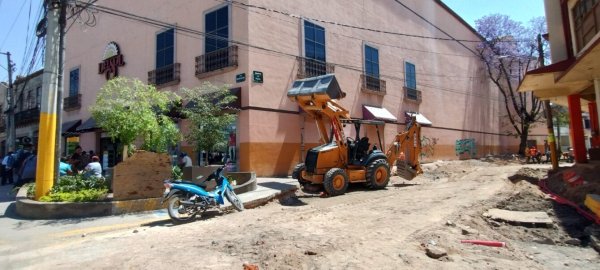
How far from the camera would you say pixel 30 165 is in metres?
14.8

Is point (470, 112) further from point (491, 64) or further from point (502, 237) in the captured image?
point (502, 237)

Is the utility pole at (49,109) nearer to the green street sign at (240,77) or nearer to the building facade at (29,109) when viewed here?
the green street sign at (240,77)

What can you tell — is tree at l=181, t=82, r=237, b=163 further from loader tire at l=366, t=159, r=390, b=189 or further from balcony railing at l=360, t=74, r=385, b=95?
balcony railing at l=360, t=74, r=385, b=95

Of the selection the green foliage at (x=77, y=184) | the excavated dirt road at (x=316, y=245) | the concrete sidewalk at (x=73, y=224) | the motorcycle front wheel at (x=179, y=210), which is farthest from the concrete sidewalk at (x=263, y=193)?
the green foliage at (x=77, y=184)

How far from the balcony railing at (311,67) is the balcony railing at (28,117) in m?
21.7

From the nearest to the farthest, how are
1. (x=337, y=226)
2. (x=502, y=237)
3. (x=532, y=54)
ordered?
(x=502, y=237), (x=337, y=226), (x=532, y=54)

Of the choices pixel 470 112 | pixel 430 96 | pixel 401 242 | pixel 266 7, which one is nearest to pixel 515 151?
pixel 470 112

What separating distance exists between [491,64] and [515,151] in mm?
12595

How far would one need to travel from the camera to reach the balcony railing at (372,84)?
71.3 feet

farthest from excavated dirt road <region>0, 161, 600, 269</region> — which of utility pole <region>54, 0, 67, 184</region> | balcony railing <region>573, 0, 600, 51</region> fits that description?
balcony railing <region>573, 0, 600, 51</region>

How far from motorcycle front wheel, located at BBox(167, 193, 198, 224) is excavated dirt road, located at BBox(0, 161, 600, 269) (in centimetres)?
26

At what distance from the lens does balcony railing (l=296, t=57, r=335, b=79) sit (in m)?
17.9

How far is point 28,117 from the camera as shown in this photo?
2992 cm

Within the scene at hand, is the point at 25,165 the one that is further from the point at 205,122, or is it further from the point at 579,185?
the point at 579,185
